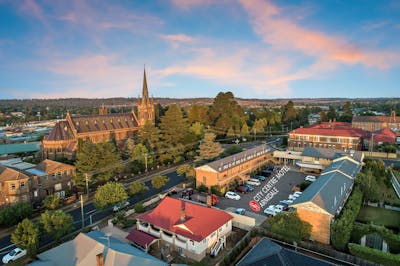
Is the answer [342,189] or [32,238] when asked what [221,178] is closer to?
[342,189]

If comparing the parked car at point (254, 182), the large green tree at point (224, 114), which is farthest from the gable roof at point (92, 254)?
the large green tree at point (224, 114)

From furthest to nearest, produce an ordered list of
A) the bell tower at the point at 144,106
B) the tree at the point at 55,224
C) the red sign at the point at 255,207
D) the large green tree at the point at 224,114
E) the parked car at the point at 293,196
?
the large green tree at the point at 224,114 < the bell tower at the point at 144,106 < the parked car at the point at 293,196 < the red sign at the point at 255,207 < the tree at the point at 55,224

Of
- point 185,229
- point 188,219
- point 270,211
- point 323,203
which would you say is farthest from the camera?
point 270,211

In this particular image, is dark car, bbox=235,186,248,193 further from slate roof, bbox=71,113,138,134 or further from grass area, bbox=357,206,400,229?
slate roof, bbox=71,113,138,134

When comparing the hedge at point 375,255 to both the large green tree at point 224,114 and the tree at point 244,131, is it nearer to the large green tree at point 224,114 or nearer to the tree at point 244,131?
the tree at point 244,131

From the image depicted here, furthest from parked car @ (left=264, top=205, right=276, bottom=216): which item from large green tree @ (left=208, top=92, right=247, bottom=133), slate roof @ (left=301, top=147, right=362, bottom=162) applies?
large green tree @ (left=208, top=92, right=247, bottom=133)

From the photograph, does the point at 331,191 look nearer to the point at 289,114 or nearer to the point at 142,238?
the point at 142,238

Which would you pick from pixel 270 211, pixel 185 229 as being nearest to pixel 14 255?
pixel 185 229
